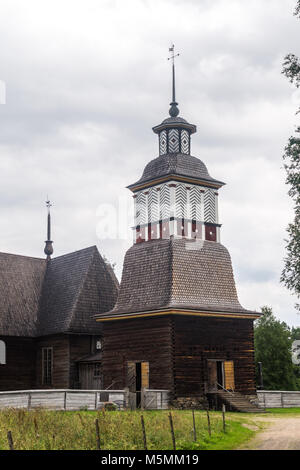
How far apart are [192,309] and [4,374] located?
A: 13.3 meters

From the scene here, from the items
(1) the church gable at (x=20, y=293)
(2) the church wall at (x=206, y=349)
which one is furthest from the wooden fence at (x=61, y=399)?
(1) the church gable at (x=20, y=293)

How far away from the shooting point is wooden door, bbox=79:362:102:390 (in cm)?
3858

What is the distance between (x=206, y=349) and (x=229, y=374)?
2080 mm

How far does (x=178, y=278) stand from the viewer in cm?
3509

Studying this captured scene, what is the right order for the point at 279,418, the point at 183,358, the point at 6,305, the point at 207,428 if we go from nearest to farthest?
1. the point at 207,428
2. the point at 279,418
3. the point at 183,358
4. the point at 6,305

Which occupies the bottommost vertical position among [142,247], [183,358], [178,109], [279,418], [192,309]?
[279,418]

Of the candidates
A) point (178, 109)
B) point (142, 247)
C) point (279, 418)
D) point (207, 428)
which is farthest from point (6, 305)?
point (207, 428)

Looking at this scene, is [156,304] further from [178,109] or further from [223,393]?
→ [178,109]

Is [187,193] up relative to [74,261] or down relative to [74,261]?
up

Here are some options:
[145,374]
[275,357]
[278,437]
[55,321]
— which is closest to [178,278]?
[145,374]

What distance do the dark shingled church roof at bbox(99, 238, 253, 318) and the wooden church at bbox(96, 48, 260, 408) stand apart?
0.20ft

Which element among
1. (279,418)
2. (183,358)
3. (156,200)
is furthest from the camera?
(156,200)

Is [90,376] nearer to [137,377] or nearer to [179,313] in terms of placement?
[137,377]

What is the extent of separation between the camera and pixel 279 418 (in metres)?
29.1
